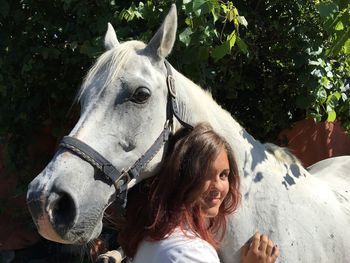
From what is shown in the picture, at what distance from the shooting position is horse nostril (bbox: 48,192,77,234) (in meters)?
1.65

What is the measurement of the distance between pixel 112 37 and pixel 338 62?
196 centimetres

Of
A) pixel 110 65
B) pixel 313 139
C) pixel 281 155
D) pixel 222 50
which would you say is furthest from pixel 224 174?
pixel 313 139

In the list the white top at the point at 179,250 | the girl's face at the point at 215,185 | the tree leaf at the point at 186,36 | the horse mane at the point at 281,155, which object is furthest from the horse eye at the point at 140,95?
the tree leaf at the point at 186,36

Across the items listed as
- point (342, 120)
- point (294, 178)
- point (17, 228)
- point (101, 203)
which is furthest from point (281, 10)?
point (17, 228)

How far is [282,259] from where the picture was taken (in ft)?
7.08

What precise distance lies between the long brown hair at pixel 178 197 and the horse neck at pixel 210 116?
0.40 meters

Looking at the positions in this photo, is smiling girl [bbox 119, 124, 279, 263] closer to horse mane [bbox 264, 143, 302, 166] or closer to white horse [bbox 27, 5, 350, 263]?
white horse [bbox 27, 5, 350, 263]

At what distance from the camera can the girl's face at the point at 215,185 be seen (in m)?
1.58

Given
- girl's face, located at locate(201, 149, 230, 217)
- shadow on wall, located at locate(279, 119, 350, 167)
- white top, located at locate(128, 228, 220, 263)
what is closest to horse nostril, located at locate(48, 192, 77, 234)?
white top, located at locate(128, 228, 220, 263)

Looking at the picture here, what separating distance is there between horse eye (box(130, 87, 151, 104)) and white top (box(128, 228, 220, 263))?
60 centimetres

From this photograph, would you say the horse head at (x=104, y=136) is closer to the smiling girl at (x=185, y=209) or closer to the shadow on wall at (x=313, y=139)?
the smiling girl at (x=185, y=209)

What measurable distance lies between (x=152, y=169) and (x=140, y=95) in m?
0.28

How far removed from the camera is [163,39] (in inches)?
79.0

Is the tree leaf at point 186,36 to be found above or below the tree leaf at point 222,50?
above
